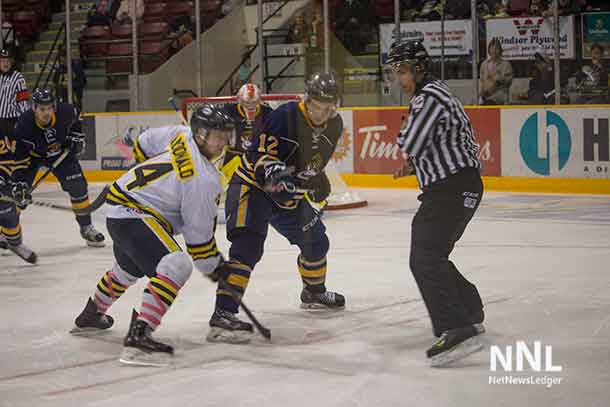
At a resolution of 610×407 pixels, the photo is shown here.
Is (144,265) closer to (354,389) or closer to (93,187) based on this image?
(354,389)

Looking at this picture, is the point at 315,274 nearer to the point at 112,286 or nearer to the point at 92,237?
the point at 112,286

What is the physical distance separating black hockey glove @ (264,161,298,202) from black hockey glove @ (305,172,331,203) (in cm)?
33

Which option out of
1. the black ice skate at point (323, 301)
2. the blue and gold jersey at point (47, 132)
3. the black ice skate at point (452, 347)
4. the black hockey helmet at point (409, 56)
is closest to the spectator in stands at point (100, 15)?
the blue and gold jersey at point (47, 132)

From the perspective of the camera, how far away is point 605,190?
1018 centimetres

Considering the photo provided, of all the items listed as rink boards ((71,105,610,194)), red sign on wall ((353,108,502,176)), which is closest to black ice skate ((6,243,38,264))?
rink boards ((71,105,610,194))

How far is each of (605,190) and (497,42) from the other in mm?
1975

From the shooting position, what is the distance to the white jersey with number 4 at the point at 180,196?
419 centimetres

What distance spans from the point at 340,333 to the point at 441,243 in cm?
80

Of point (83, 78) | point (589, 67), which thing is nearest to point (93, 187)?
point (83, 78)

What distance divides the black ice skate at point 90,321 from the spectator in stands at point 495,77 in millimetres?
6869

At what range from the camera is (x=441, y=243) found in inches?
167

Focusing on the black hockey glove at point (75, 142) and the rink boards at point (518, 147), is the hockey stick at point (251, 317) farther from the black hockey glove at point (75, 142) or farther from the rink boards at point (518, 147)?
the rink boards at point (518, 147)

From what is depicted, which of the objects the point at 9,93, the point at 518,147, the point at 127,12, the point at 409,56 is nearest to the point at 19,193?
the point at 409,56

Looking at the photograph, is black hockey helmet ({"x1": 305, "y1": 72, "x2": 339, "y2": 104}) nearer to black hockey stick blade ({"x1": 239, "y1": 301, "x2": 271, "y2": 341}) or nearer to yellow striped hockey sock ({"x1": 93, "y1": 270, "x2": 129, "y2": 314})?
black hockey stick blade ({"x1": 239, "y1": 301, "x2": 271, "y2": 341})
